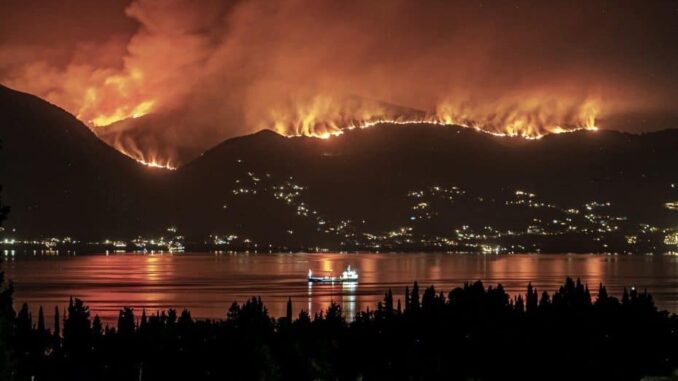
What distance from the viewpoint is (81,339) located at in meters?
57.6

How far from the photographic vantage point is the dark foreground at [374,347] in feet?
161

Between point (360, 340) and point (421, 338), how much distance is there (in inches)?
208

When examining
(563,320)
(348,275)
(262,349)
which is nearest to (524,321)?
(563,320)

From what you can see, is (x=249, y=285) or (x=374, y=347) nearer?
(x=374, y=347)

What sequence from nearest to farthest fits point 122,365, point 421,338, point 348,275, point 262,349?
1. point 262,349
2. point 122,365
3. point 421,338
4. point 348,275

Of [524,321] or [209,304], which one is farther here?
[209,304]

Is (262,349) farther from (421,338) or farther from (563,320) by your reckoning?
(563,320)

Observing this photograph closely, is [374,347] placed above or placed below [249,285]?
below

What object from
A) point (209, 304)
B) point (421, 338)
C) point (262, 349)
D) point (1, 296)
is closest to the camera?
point (1, 296)

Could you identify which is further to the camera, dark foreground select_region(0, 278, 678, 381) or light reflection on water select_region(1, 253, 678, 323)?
light reflection on water select_region(1, 253, 678, 323)

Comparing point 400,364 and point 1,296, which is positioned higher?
point 1,296

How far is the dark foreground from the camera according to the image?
49156 mm

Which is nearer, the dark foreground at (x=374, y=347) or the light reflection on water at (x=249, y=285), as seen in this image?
the dark foreground at (x=374, y=347)

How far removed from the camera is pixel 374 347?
5206cm
